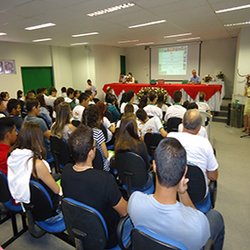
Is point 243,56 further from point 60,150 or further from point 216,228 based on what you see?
point 216,228

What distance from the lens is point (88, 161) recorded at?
4.82 feet

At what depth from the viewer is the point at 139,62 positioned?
40.5 ft

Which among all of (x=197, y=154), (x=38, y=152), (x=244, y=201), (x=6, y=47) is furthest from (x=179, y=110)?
(x=6, y=47)

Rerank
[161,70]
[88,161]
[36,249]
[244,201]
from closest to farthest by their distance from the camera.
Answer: [88,161]
[36,249]
[244,201]
[161,70]

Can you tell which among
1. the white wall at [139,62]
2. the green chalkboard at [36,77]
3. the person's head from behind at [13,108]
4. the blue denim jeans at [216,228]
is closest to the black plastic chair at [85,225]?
the blue denim jeans at [216,228]

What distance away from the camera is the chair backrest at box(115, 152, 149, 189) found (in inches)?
81.4

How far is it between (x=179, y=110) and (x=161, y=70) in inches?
324

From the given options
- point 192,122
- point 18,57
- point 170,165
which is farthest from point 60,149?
point 18,57

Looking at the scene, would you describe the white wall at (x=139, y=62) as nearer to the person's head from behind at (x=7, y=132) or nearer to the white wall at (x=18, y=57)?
the white wall at (x=18, y=57)

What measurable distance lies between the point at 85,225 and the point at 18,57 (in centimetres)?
942

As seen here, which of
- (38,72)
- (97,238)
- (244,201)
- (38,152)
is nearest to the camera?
(97,238)

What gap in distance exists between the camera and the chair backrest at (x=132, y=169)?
2.07 m

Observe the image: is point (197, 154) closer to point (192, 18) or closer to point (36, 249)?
point (36, 249)

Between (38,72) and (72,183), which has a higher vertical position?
(38,72)
